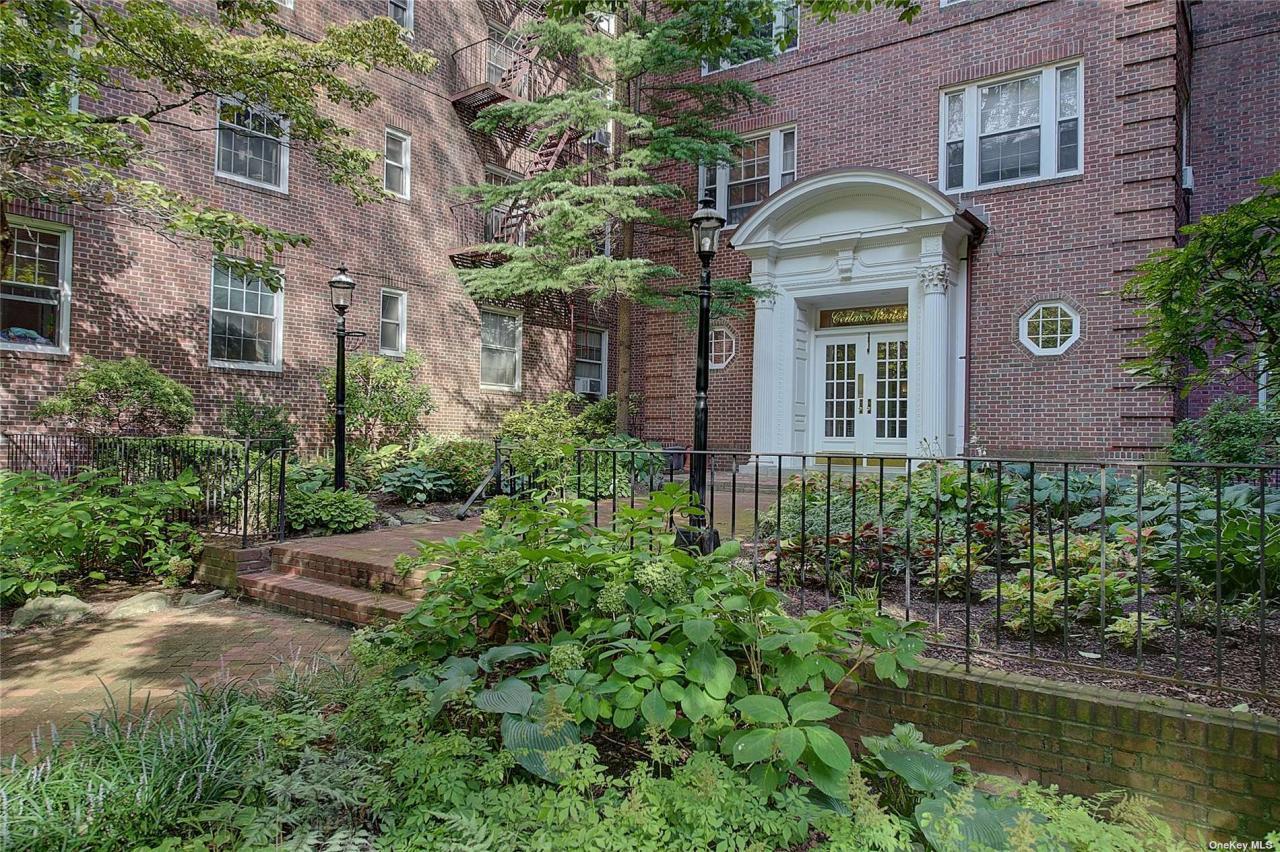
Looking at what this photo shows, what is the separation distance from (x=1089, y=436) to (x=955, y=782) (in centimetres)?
922

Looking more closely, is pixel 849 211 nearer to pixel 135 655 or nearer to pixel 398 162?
pixel 398 162

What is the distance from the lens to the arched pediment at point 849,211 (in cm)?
1045

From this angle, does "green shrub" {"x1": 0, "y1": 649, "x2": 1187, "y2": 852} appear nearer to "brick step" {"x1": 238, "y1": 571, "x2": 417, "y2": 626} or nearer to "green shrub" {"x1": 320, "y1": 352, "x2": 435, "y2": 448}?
"brick step" {"x1": 238, "y1": 571, "x2": 417, "y2": 626}

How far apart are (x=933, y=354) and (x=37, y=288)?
12294mm

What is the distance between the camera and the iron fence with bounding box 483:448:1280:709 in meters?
3.07

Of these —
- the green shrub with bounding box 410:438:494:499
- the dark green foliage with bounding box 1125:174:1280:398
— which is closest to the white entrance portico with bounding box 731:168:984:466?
the green shrub with bounding box 410:438:494:499

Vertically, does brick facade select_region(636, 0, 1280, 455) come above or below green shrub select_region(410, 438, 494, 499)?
above

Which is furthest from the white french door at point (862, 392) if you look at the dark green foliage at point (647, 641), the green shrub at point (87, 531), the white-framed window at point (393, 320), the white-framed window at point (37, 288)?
the white-framed window at point (37, 288)

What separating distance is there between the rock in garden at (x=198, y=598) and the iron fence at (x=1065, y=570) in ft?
13.1

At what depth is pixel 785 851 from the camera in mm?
2457

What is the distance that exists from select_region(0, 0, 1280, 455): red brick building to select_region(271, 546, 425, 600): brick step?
524 centimetres

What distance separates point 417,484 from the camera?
1029 centimetres

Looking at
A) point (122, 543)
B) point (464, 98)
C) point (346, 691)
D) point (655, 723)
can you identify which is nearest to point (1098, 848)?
point (655, 723)

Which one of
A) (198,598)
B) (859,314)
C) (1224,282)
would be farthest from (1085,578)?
(859,314)
